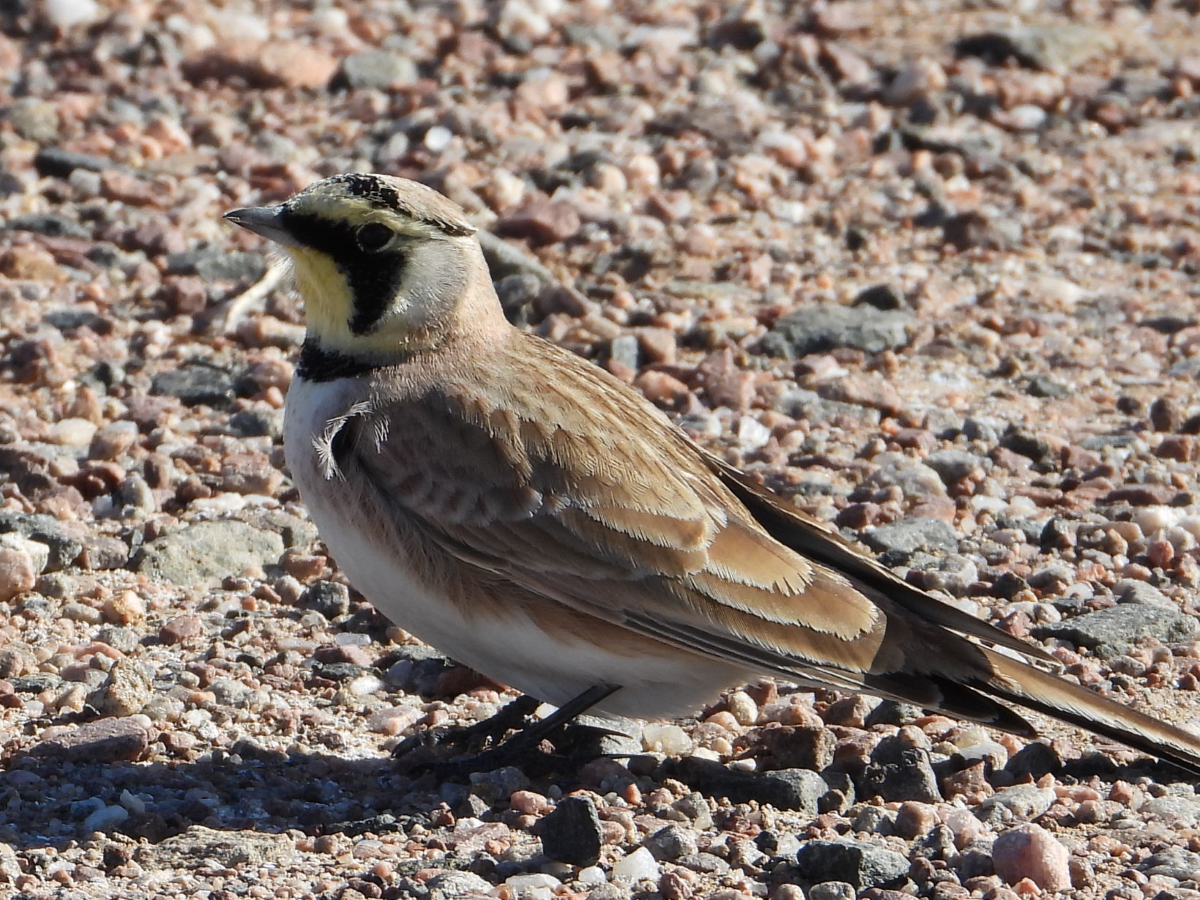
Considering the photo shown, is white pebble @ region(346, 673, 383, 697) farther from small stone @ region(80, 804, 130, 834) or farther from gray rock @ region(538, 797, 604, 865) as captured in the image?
gray rock @ region(538, 797, 604, 865)

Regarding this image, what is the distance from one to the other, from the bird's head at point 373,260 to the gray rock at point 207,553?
117cm

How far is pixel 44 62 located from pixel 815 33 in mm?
4438

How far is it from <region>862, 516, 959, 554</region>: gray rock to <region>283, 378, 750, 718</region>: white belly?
1534 millimetres

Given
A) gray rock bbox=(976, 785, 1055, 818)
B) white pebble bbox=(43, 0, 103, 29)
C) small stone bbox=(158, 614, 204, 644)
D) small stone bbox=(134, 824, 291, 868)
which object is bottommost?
small stone bbox=(158, 614, 204, 644)

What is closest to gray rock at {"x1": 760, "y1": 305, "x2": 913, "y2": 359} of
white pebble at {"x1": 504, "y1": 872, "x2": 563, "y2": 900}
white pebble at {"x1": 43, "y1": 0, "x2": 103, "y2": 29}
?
white pebble at {"x1": 504, "y1": 872, "x2": 563, "y2": 900}

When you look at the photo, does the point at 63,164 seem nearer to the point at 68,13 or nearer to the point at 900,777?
the point at 68,13

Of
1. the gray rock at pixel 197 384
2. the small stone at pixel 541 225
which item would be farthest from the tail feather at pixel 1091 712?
the small stone at pixel 541 225

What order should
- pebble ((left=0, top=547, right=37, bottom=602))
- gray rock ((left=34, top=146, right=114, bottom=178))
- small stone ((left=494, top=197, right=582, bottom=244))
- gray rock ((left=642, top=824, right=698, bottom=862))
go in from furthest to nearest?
1. gray rock ((left=34, top=146, right=114, bottom=178))
2. small stone ((left=494, top=197, right=582, bottom=244))
3. pebble ((left=0, top=547, right=37, bottom=602))
4. gray rock ((left=642, top=824, right=698, bottom=862))

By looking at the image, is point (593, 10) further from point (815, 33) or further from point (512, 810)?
point (512, 810)

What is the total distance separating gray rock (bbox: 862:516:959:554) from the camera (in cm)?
678

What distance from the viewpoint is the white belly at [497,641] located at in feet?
17.4

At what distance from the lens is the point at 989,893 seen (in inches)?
183

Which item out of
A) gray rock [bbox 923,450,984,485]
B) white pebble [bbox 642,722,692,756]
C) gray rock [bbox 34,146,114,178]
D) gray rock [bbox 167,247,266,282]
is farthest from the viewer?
gray rock [bbox 34,146,114,178]

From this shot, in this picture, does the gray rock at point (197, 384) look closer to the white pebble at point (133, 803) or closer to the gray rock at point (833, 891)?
the white pebble at point (133, 803)
